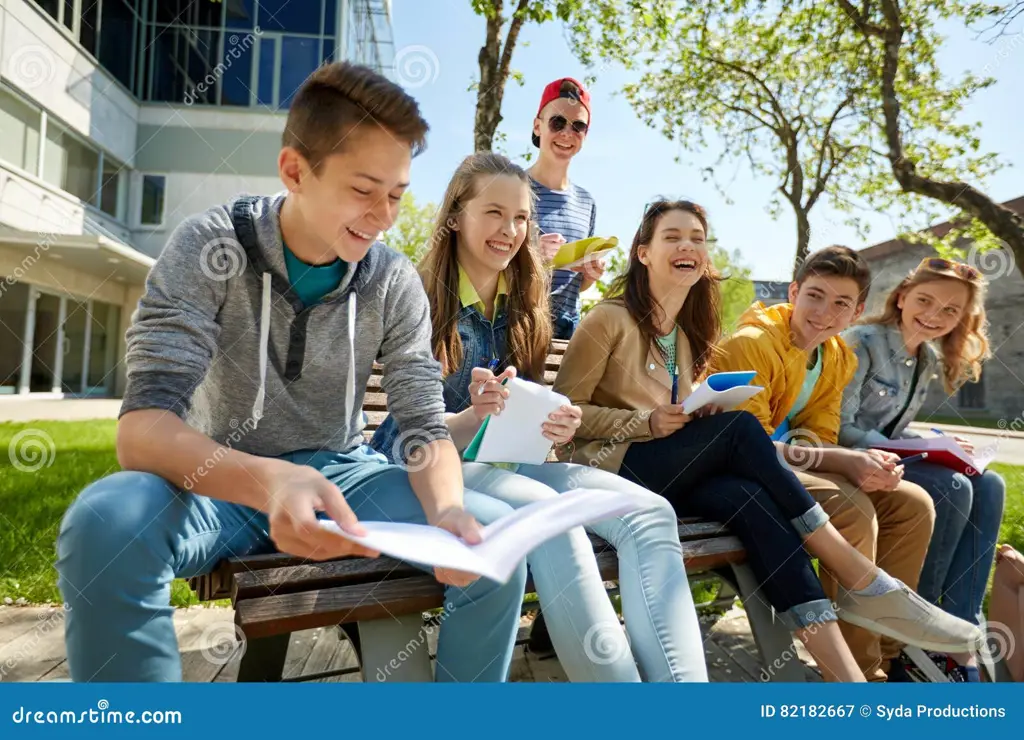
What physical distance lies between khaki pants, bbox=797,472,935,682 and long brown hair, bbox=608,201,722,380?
0.54 m

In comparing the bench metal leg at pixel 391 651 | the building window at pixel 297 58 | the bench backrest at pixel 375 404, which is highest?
the building window at pixel 297 58

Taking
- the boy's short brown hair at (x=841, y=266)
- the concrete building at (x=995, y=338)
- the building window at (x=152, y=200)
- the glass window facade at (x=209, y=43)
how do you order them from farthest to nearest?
the building window at (x=152, y=200)
the concrete building at (x=995, y=338)
the glass window facade at (x=209, y=43)
the boy's short brown hair at (x=841, y=266)

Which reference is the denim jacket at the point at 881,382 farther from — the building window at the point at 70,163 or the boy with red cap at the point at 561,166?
the building window at the point at 70,163

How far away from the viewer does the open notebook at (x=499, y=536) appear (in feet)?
3.48

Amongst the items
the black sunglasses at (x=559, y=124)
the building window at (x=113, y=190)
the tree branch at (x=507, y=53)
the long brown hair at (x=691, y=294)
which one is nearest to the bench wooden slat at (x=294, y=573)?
the long brown hair at (x=691, y=294)

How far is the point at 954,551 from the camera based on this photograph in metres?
2.49

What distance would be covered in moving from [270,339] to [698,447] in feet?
3.83

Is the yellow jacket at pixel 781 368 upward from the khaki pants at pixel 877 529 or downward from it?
upward

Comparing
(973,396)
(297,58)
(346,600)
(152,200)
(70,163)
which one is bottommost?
(973,396)

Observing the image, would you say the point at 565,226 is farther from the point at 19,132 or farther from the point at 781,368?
the point at 19,132

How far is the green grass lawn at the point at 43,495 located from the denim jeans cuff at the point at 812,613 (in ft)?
4.91

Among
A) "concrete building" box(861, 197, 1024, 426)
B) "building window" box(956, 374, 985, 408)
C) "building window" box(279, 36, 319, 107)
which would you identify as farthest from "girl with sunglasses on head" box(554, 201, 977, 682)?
"building window" box(956, 374, 985, 408)

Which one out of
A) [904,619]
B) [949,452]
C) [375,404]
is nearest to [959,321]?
[949,452]

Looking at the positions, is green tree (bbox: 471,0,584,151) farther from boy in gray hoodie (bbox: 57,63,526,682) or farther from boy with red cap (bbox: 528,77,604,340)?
boy in gray hoodie (bbox: 57,63,526,682)
